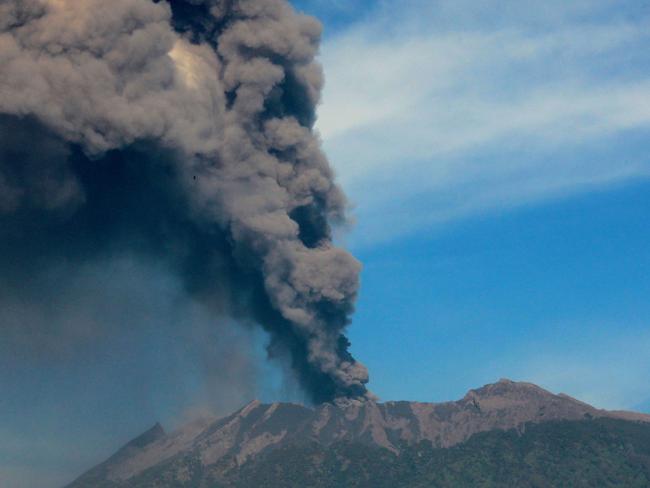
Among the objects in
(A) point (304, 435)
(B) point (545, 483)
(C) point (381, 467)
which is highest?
(A) point (304, 435)

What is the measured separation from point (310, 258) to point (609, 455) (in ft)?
204

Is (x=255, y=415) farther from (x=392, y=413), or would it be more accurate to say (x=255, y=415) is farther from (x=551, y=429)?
(x=551, y=429)

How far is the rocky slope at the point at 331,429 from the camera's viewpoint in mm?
130000

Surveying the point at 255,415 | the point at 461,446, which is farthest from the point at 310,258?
the point at 255,415

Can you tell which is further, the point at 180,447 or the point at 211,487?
the point at 180,447

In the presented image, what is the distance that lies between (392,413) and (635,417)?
38510 mm

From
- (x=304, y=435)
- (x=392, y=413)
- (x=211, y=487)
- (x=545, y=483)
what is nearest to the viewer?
(x=545, y=483)

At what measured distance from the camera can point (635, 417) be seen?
449 feet

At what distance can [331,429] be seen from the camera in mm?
132250

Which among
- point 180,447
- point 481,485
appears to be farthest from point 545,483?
point 180,447

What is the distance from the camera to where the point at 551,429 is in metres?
129

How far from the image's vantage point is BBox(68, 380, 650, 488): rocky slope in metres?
130

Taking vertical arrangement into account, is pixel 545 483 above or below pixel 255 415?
below

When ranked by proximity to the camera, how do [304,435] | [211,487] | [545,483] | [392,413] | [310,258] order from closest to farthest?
[310,258]
[545,483]
[211,487]
[304,435]
[392,413]
